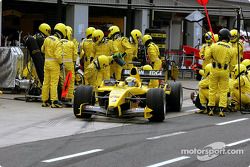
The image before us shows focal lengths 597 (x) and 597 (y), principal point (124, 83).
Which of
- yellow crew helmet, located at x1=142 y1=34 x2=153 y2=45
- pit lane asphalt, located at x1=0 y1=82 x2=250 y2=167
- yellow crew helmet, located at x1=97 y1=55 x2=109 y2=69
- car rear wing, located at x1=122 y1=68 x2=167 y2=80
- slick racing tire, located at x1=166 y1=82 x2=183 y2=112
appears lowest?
pit lane asphalt, located at x1=0 y1=82 x2=250 y2=167

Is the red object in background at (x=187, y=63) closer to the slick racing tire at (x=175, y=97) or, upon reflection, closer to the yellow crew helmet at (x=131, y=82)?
the slick racing tire at (x=175, y=97)

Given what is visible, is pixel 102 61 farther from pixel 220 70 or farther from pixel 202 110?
pixel 220 70

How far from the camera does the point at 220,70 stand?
14.2m

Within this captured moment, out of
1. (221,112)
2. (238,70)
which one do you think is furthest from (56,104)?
(238,70)

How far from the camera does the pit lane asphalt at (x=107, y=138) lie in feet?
28.2

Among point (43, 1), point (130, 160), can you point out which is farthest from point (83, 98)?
point (43, 1)

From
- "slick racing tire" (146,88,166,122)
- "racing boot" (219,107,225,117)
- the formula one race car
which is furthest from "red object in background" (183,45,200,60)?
"slick racing tire" (146,88,166,122)

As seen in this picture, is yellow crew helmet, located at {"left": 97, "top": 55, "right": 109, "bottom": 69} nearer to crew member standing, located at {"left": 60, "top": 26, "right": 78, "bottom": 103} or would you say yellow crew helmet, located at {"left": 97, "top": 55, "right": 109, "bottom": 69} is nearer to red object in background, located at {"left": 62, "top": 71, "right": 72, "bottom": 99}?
crew member standing, located at {"left": 60, "top": 26, "right": 78, "bottom": 103}

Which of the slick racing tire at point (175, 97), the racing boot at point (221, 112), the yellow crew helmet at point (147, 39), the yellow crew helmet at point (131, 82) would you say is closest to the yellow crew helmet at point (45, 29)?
the yellow crew helmet at point (147, 39)

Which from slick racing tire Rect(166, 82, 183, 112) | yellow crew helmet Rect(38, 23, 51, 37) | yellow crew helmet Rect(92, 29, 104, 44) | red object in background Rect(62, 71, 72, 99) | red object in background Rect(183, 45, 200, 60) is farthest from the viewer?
red object in background Rect(183, 45, 200, 60)

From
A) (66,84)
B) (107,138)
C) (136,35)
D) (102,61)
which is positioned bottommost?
(107,138)

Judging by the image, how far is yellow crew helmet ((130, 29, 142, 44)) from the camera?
18703 mm

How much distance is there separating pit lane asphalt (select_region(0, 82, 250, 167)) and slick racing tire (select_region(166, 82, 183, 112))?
392 millimetres

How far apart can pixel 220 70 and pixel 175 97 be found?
1387 mm
